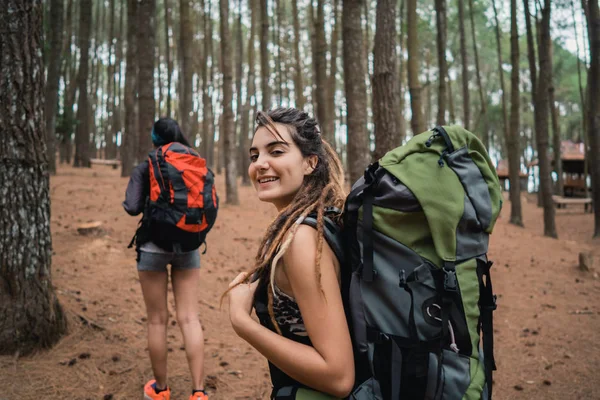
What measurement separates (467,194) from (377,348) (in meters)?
0.55

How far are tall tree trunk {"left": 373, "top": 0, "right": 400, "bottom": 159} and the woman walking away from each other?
2.80m

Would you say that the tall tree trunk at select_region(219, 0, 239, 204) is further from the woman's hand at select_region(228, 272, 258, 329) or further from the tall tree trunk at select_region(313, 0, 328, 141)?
the woman's hand at select_region(228, 272, 258, 329)

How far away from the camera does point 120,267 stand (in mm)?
6621

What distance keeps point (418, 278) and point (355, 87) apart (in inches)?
204

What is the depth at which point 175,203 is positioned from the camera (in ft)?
10.4

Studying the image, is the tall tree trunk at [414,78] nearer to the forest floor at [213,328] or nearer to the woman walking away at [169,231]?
the forest floor at [213,328]

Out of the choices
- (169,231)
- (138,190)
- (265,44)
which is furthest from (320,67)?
(169,231)

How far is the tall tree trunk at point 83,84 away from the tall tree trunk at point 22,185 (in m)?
11.4

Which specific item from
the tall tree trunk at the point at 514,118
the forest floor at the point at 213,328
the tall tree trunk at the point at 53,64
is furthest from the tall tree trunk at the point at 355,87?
the tall tree trunk at the point at 53,64

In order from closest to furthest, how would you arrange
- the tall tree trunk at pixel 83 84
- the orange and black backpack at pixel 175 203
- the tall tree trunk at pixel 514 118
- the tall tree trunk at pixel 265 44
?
the orange and black backpack at pixel 175 203
the tall tree trunk at pixel 514 118
the tall tree trunk at pixel 83 84
the tall tree trunk at pixel 265 44

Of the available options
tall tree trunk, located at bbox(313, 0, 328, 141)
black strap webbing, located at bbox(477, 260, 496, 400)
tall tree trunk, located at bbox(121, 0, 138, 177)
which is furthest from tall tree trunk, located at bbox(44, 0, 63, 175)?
black strap webbing, located at bbox(477, 260, 496, 400)

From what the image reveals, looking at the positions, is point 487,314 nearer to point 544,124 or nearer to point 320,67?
point 320,67

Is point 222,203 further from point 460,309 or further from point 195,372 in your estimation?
point 460,309

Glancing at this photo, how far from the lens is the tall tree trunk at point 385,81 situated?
5441 mm
